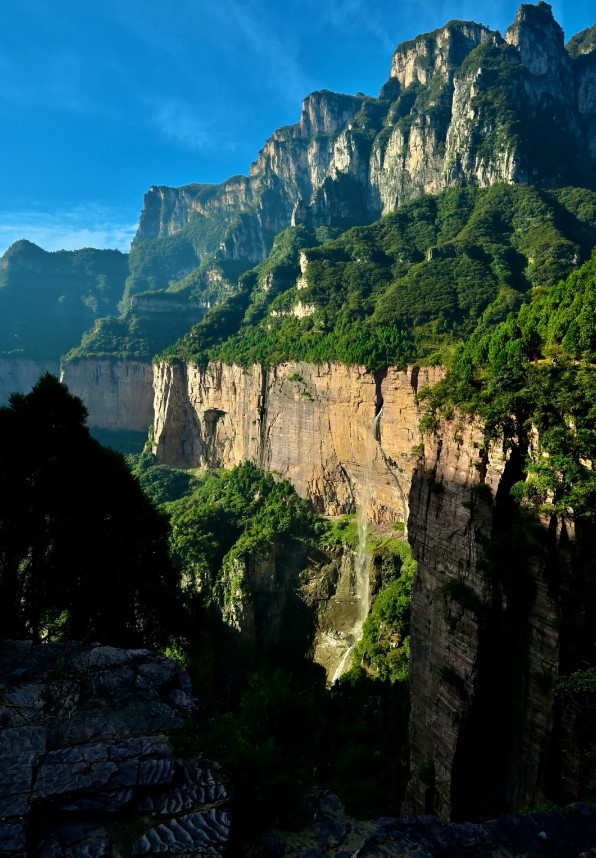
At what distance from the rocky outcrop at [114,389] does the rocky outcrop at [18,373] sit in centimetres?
1744

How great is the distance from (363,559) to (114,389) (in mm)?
57049

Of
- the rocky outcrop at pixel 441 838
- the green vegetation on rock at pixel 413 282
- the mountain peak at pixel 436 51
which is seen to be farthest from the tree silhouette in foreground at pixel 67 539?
the mountain peak at pixel 436 51

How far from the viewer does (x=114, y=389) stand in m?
76.1

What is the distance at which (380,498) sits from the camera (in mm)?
35281

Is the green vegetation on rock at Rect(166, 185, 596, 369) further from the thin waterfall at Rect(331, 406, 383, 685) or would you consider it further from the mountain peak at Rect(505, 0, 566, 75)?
the mountain peak at Rect(505, 0, 566, 75)

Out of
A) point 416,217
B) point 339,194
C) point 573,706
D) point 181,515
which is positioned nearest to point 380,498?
point 181,515

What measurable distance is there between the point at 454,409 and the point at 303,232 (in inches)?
3174

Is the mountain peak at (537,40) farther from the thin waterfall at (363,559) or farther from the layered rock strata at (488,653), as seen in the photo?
the layered rock strata at (488,653)

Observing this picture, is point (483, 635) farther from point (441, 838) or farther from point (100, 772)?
point (100, 772)

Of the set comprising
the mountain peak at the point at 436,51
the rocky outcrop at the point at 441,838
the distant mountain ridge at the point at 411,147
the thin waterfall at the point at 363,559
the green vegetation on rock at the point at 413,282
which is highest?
the mountain peak at the point at 436,51

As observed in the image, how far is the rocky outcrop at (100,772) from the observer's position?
4340 mm

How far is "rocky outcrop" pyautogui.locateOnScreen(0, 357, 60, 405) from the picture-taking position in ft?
288

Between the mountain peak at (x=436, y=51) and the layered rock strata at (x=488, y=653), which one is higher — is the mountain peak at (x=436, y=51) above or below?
above

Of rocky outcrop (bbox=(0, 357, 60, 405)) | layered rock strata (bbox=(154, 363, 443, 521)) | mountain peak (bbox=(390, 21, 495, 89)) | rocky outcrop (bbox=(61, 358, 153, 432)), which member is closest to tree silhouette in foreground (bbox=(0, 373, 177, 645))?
layered rock strata (bbox=(154, 363, 443, 521))
